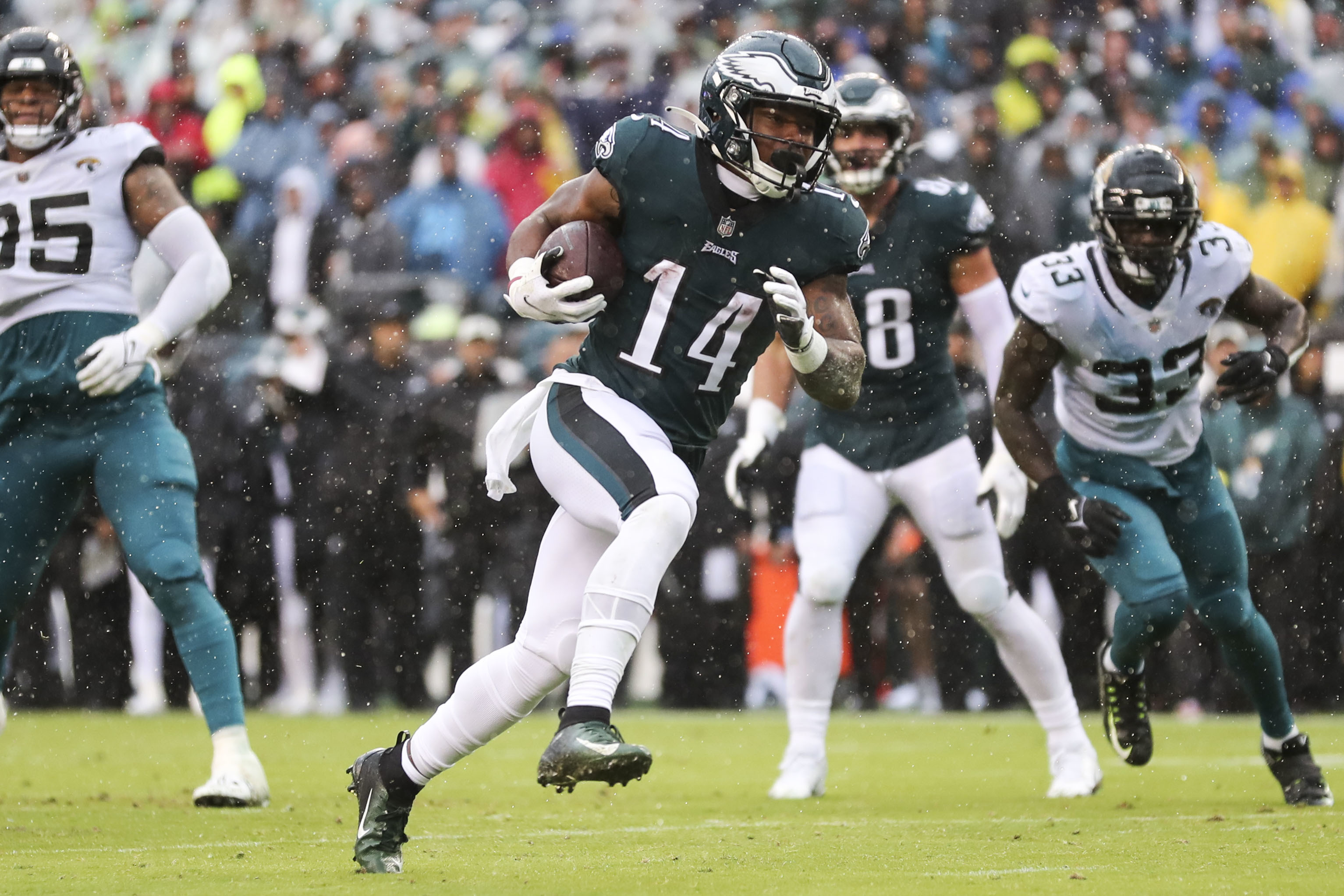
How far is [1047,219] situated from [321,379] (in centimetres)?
405

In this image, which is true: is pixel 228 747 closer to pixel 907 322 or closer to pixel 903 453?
pixel 903 453

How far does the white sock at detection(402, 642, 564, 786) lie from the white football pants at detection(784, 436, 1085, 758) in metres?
2.39

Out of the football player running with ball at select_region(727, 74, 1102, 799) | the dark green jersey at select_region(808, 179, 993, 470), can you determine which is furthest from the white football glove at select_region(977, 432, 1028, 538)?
the dark green jersey at select_region(808, 179, 993, 470)

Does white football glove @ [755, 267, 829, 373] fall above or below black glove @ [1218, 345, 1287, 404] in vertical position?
above

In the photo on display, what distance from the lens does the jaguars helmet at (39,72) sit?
598 cm

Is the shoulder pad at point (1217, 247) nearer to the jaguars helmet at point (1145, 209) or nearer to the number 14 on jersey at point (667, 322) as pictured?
the jaguars helmet at point (1145, 209)

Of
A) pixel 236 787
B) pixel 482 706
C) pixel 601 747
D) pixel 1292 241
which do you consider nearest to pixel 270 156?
pixel 1292 241

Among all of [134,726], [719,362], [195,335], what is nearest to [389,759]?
[719,362]

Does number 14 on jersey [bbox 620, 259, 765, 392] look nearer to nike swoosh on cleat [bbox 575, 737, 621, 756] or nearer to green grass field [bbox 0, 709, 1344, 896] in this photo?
nike swoosh on cleat [bbox 575, 737, 621, 756]

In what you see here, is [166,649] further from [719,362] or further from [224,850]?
[719,362]

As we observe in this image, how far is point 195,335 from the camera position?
1193cm

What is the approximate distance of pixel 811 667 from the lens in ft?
21.9

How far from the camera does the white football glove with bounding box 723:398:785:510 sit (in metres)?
6.48

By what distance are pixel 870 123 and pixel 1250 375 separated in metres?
1.65
